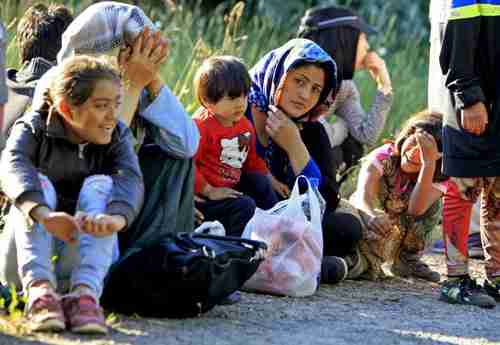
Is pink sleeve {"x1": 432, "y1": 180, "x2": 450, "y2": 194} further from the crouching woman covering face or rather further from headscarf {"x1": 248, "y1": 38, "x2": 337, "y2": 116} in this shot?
the crouching woman covering face

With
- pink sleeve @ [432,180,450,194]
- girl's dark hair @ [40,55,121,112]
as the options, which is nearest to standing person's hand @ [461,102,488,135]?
pink sleeve @ [432,180,450,194]

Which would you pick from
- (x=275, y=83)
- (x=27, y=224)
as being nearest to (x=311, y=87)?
(x=275, y=83)

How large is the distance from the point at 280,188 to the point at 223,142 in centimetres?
50

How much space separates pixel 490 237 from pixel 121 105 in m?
1.99

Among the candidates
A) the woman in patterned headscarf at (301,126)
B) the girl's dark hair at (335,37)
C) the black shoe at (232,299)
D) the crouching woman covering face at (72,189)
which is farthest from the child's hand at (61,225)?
the girl's dark hair at (335,37)

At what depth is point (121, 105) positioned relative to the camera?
473cm

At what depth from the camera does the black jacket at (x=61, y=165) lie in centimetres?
416

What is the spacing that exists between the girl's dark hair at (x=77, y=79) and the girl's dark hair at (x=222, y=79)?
3.73 ft

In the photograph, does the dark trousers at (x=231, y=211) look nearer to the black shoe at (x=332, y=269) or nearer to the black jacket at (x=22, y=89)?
the black shoe at (x=332, y=269)

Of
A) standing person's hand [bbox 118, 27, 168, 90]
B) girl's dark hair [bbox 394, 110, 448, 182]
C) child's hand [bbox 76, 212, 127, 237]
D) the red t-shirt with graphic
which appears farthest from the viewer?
girl's dark hair [bbox 394, 110, 448, 182]

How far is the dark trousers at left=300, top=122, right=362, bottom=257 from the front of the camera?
234 inches

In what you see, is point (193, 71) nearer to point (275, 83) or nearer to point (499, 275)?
point (275, 83)

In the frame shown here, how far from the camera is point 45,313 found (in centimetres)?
402

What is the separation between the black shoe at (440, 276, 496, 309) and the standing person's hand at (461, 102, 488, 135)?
0.76m
